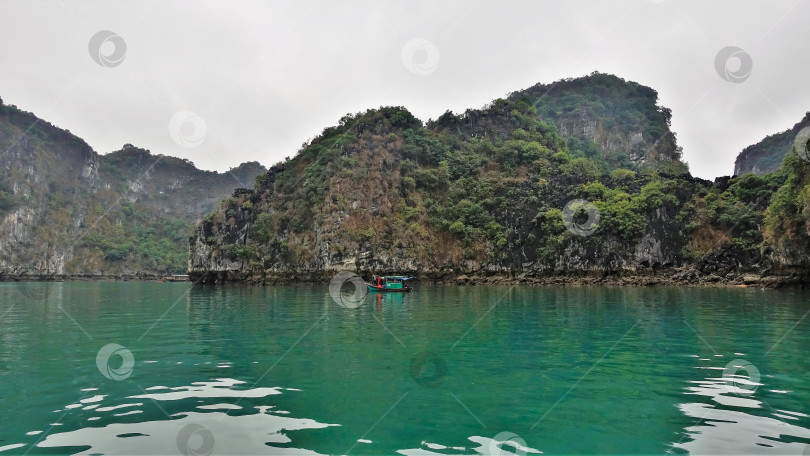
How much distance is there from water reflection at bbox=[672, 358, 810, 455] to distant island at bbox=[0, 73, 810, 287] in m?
40.1

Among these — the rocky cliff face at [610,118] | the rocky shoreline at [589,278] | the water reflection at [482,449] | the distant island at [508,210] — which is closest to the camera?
the water reflection at [482,449]

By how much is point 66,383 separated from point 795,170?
54959mm

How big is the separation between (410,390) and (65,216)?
637 ft

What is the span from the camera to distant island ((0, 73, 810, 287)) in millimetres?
64750

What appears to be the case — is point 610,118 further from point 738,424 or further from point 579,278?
point 738,424

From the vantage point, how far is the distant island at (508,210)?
2549 inches

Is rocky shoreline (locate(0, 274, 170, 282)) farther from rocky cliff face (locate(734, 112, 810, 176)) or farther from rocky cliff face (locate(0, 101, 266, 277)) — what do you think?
rocky cliff face (locate(734, 112, 810, 176))

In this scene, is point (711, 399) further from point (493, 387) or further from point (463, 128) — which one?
point (463, 128)

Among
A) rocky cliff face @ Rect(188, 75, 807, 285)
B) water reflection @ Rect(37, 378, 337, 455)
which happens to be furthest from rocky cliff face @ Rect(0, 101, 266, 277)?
water reflection @ Rect(37, 378, 337, 455)

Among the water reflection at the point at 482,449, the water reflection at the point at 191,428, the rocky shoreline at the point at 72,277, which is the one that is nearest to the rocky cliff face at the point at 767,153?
the water reflection at the point at 482,449

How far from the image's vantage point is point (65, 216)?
6511 inches

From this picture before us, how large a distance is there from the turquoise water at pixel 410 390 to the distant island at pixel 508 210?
122 feet

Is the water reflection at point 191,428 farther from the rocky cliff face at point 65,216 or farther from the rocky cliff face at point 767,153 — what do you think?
the rocky cliff face at point 65,216

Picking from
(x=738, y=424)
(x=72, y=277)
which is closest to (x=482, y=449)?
(x=738, y=424)
